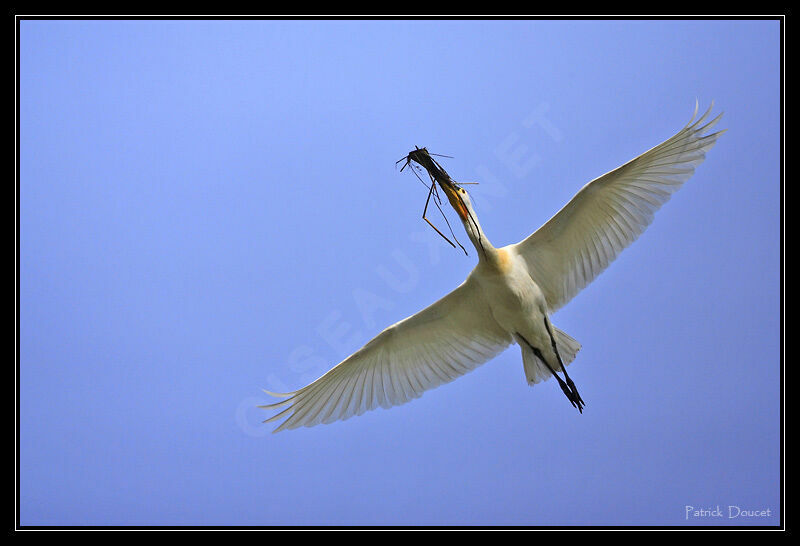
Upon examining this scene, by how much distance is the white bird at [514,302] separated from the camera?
791 cm

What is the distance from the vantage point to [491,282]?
799 centimetres

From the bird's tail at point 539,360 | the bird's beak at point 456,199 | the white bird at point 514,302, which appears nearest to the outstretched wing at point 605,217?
the white bird at point 514,302

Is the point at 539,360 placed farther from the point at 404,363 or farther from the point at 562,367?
the point at 404,363

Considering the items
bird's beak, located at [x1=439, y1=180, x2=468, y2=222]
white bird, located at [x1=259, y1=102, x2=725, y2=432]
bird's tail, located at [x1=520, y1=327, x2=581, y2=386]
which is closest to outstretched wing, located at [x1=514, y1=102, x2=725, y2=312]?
white bird, located at [x1=259, y1=102, x2=725, y2=432]

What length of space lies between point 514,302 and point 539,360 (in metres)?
0.87

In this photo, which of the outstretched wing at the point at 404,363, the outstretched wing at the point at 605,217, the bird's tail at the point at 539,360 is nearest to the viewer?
the outstretched wing at the point at 605,217

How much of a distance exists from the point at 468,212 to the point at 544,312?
1353 mm

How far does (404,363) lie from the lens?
8914mm

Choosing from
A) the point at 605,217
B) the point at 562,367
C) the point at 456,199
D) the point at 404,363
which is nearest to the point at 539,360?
the point at 562,367

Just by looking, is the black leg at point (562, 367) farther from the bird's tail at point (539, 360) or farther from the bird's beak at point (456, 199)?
the bird's beak at point (456, 199)

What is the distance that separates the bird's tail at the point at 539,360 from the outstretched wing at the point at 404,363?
0.34 m

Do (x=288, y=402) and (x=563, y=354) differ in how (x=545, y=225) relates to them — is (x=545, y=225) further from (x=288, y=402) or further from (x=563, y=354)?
(x=288, y=402)
